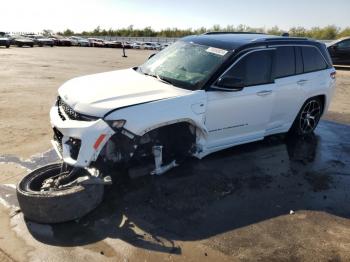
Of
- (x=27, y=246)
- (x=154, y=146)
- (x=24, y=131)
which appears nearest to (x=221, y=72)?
(x=154, y=146)

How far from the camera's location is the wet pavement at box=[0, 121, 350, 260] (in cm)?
389

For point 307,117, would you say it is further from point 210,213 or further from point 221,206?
point 210,213

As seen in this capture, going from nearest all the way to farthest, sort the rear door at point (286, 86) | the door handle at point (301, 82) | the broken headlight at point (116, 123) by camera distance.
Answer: the broken headlight at point (116, 123) < the rear door at point (286, 86) < the door handle at point (301, 82)

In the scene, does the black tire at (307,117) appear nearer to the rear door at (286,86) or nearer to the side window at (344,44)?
the rear door at (286,86)

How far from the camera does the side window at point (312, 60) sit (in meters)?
6.87

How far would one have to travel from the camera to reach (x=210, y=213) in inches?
175

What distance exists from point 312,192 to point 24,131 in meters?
5.31

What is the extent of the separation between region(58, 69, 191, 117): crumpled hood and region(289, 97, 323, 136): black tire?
10.0ft

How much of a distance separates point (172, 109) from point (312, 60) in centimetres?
366

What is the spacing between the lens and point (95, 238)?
3.87m

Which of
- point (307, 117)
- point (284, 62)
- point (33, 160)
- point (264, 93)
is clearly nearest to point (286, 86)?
point (284, 62)

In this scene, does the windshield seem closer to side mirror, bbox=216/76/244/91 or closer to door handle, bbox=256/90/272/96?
side mirror, bbox=216/76/244/91

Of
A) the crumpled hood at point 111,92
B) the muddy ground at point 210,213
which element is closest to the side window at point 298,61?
the muddy ground at point 210,213

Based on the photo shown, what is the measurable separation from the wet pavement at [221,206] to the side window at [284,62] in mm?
1391
